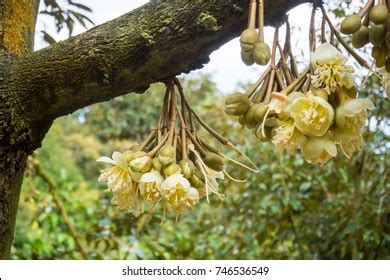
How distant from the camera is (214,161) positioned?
760 millimetres

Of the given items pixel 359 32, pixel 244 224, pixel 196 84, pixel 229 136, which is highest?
pixel 196 84

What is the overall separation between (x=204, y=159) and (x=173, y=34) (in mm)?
176

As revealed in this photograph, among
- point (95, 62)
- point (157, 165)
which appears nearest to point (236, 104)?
point (157, 165)

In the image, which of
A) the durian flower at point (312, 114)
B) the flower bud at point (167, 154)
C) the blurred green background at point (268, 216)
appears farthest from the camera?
the blurred green background at point (268, 216)

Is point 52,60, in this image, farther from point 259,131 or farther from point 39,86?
point 259,131

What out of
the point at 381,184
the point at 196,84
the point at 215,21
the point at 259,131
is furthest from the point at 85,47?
the point at 196,84

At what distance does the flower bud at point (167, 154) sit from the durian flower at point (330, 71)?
20cm

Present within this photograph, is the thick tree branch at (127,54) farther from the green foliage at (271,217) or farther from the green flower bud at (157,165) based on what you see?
the green foliage at (271,217)

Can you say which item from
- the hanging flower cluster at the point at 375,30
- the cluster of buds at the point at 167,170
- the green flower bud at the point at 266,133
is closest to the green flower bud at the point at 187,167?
the cluster of buds at the point at 167,170

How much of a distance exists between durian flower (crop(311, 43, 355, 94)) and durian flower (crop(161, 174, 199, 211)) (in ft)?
0.63

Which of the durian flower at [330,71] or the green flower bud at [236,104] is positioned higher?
the durian flower at [330,71]

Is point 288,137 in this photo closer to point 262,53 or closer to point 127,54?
point 262,53

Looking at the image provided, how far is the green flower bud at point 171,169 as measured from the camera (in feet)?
2.34

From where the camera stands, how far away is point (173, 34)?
0.80m
